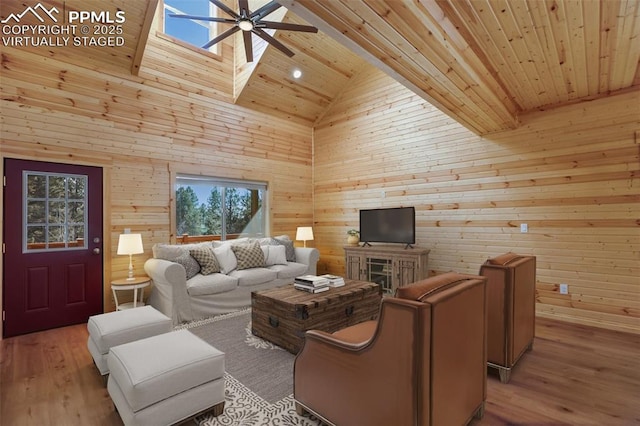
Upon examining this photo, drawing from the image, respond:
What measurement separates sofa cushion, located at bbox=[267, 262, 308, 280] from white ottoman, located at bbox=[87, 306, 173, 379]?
2.08 meters

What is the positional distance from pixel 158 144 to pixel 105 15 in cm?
167

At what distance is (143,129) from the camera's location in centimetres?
451

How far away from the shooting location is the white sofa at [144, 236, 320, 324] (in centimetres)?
372

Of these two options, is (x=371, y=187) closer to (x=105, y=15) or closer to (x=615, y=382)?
(x=615, y=382)

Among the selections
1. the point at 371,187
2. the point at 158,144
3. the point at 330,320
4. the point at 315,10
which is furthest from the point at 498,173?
the point at 158,144

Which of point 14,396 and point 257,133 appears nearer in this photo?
point 14,396

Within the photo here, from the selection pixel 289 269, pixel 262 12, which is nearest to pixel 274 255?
pixel 289 269

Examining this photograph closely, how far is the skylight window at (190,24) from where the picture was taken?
193 inches

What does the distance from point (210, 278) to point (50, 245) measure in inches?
75.0

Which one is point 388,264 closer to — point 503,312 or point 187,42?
point 503,312

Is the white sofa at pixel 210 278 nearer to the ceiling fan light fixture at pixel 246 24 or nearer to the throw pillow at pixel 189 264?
the throw pillow at pixel 189 264

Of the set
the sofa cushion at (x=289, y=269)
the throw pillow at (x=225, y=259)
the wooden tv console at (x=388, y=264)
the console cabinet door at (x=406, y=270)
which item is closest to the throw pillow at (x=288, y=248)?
the sofa cushion at (x=289, y=269)

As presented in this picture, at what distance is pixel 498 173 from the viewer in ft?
14.4

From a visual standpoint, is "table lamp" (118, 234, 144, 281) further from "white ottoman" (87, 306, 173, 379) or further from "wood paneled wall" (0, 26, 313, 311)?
"white ottoman" (87, 306, 173, 379)
